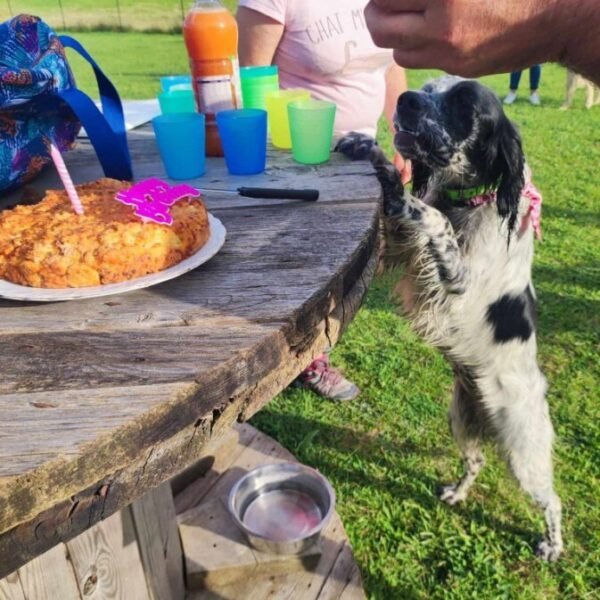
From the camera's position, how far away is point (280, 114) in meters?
2.00

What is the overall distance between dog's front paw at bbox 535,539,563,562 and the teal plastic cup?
227 centimetres

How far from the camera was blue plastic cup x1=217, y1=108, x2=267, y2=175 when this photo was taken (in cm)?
170

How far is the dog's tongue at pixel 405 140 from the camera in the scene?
2.32 meters

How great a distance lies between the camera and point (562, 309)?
425cm

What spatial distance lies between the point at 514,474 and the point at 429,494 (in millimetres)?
Result: 454

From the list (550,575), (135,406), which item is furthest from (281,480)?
(135,406)

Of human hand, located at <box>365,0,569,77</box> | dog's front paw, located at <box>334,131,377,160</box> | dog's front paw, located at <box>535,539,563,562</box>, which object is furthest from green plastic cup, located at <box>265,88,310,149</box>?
dog's front paw, located at <box>535,539,563,562</box>

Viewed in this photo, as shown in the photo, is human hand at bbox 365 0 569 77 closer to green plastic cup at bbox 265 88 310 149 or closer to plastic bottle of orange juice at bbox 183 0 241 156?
plastic bottle of orange juice at bbox 183 0 241 156

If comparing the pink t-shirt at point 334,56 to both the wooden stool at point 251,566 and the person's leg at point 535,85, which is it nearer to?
the wooden stool at point 251,566

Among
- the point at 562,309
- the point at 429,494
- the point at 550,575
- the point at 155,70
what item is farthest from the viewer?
the point at 155,70

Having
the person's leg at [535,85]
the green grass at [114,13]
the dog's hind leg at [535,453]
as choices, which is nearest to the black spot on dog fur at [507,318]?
the dog's hind leg at [535,453]

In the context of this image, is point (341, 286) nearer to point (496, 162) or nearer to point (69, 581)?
point (69, 581)

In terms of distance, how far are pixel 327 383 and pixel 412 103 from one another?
1.69 meters

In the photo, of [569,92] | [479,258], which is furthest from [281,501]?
[569,92]
